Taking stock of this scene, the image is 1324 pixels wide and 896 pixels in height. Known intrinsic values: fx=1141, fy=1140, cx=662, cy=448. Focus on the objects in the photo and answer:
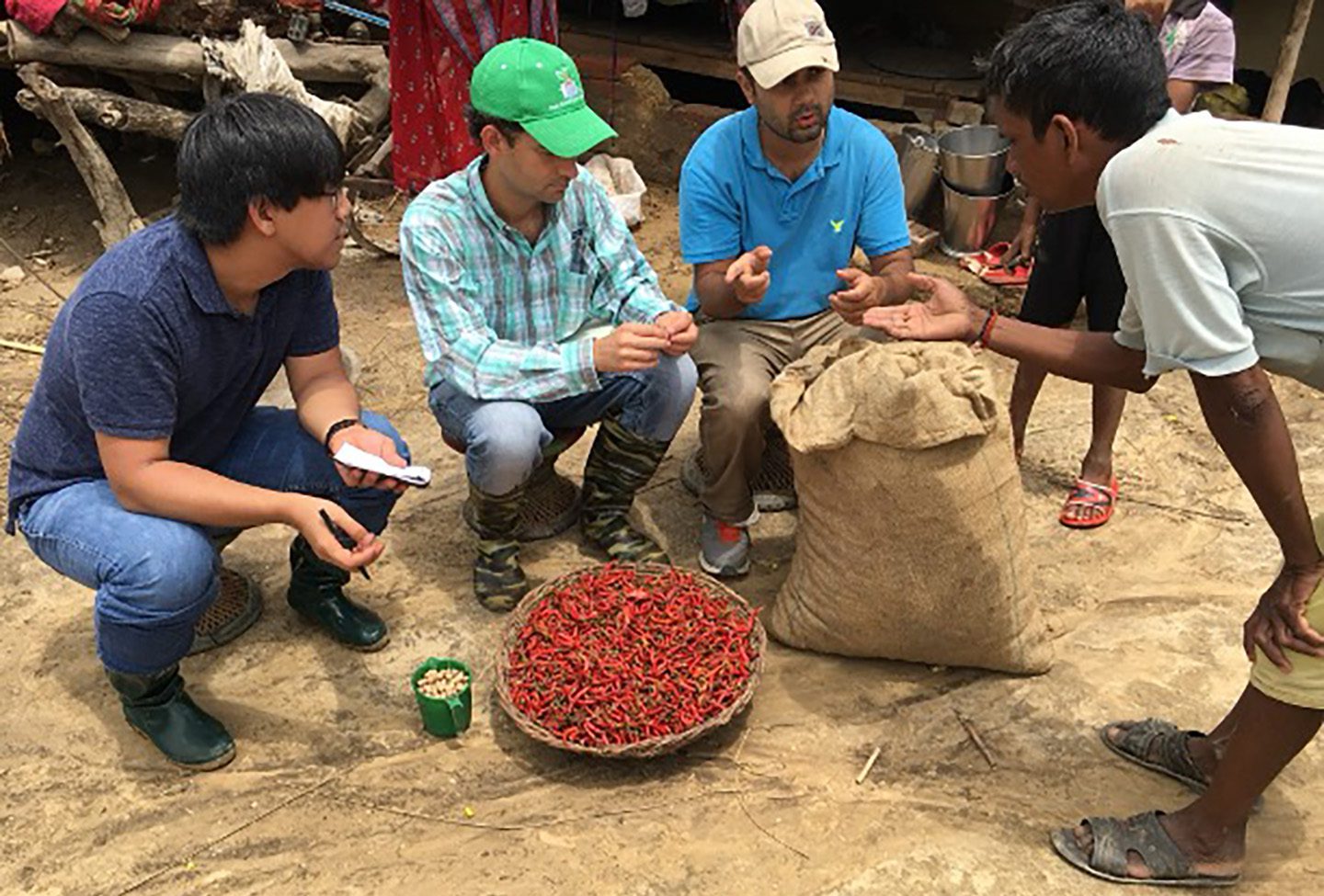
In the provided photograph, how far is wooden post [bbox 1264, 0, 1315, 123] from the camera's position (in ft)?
18.7

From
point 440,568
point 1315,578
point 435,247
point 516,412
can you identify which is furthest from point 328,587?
point 1315,578

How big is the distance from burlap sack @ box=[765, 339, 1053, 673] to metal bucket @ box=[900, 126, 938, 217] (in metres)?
3.44

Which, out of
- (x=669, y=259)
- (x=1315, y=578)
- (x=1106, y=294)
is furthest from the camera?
(x=669, y=259)

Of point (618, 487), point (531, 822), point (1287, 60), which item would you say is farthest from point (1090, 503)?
point (1287, 60)

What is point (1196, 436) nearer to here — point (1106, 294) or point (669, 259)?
point (1106, 294)

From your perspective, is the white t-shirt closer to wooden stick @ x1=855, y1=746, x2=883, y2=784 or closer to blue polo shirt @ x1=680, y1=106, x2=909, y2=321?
wooden stick @ x1=855, y1=746, x2=883, y2=784

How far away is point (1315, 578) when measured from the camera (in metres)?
2.12

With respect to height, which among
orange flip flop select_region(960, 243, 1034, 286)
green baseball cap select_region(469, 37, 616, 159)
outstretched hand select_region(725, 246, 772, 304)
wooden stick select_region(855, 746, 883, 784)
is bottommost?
orange flip flop select_region(960, 243, 1034, 286)

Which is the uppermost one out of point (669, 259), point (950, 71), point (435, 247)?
point (435, 247)

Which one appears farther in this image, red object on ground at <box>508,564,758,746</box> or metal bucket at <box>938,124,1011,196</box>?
metal bucket at <box>938,124,1011,196</box>

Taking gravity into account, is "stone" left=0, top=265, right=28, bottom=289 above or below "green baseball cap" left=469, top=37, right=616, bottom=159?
below

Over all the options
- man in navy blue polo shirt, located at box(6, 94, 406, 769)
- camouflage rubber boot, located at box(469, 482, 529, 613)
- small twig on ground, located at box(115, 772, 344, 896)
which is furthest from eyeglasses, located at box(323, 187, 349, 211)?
small twig on ground, located at box(115, 772, 344, 896)

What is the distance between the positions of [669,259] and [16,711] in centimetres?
410

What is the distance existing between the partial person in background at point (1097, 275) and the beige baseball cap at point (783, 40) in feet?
2.98
